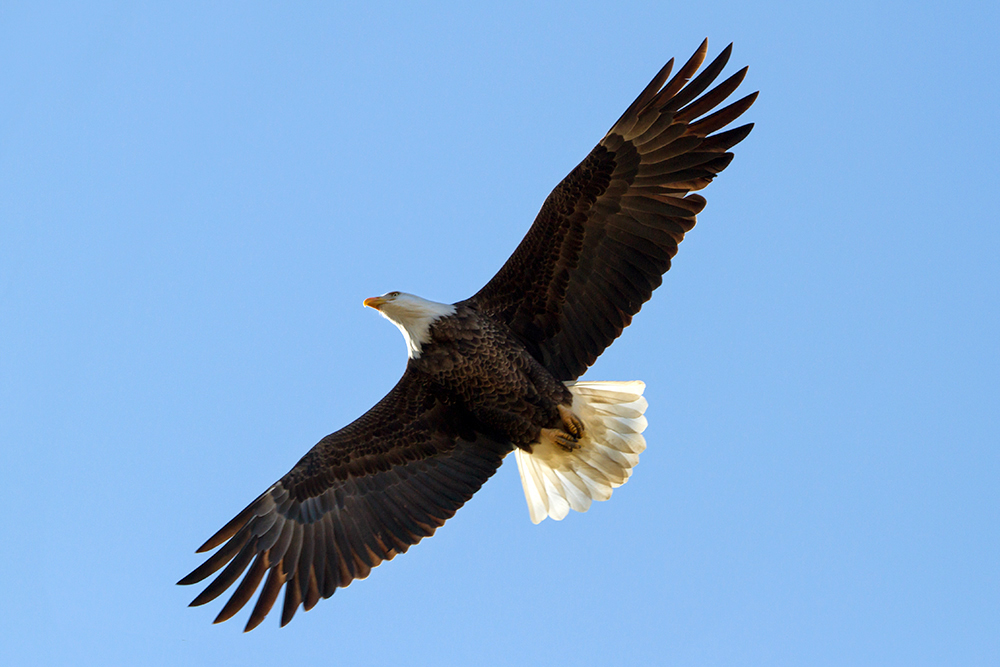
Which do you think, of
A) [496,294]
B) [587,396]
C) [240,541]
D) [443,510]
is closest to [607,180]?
[496,294]

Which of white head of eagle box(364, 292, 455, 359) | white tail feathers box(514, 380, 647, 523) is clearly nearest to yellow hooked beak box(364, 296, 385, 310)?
white head of eagle box(364, 292, 455, 359)

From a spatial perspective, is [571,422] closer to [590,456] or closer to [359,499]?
[590,456]

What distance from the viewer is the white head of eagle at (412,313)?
6.49 meters

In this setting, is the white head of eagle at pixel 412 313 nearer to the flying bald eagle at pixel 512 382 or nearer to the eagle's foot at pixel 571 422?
the flying bald eagle at pixel 512 382

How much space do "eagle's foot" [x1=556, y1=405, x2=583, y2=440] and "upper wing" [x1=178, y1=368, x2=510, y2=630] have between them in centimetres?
52

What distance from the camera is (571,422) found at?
6695mm

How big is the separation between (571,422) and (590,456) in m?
0.45

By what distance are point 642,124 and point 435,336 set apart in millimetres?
2090

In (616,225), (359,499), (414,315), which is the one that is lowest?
(359,499)

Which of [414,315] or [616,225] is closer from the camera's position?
[616,225]

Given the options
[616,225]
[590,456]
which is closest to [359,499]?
[590,456]

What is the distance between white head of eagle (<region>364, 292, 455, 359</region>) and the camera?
21.3 feet

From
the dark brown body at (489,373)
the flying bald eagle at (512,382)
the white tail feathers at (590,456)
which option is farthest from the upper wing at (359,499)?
the white tail feathers at (590,456)

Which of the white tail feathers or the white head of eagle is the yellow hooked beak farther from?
the white tail feathers
